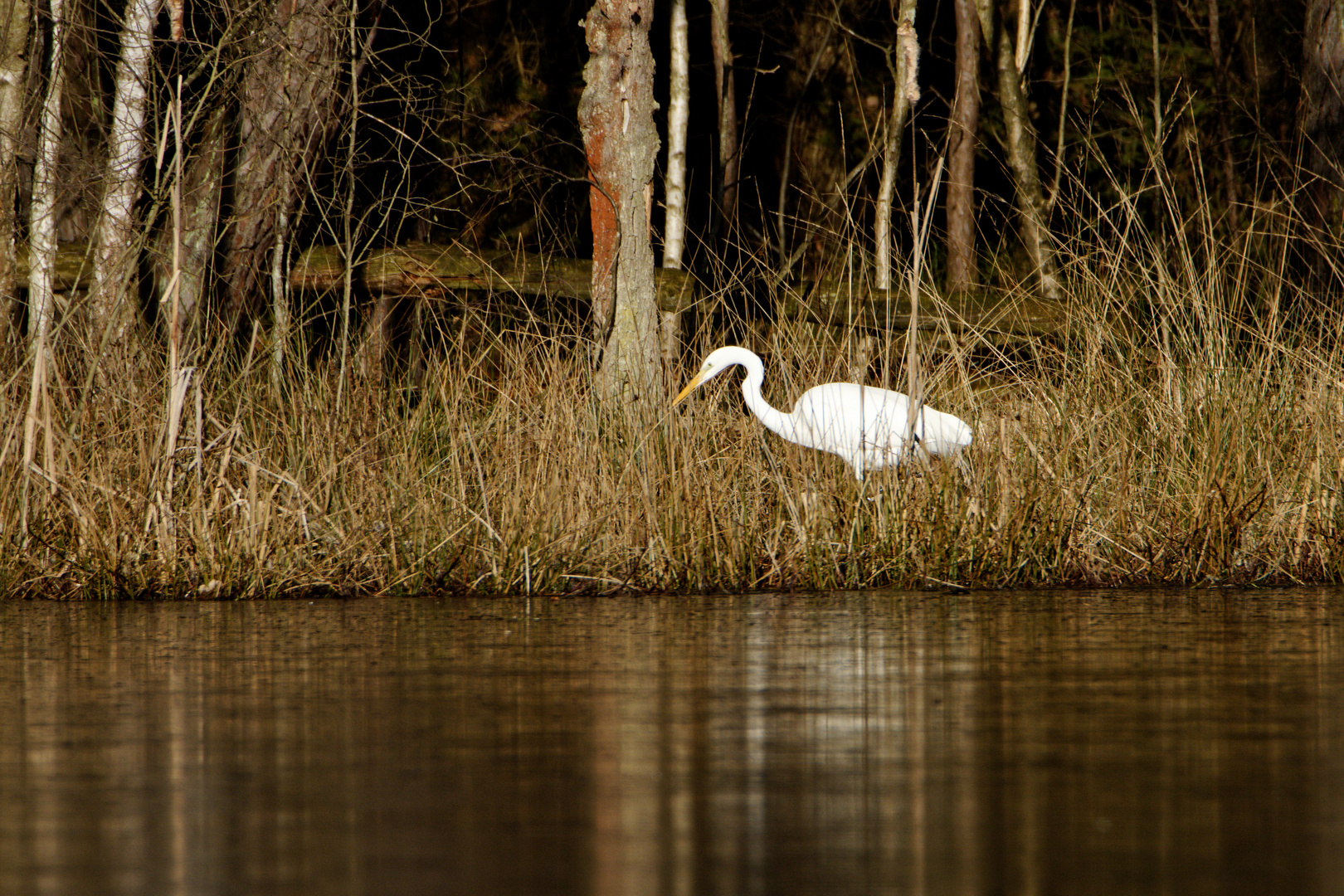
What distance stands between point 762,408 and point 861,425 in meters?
1.08

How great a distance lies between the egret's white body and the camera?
266 inches

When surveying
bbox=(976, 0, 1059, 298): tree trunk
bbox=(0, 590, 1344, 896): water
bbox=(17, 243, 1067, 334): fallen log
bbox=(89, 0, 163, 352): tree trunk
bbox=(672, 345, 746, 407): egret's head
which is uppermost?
bbox=(976, 0, 1059, 298): tree trunk

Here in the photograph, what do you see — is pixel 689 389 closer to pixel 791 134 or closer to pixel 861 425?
pixel 861 425

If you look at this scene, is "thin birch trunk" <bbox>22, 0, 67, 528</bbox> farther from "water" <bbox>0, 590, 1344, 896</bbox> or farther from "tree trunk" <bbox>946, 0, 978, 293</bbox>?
"tree trunk" <bbox>946, 0, 978, 293</bbox>

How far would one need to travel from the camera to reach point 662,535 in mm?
6492

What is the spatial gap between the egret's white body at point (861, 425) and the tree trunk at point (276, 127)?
3.47m

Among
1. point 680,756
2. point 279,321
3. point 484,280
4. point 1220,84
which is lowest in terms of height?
point 680,756

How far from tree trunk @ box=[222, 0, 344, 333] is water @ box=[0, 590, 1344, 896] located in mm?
4902

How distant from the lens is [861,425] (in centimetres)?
679

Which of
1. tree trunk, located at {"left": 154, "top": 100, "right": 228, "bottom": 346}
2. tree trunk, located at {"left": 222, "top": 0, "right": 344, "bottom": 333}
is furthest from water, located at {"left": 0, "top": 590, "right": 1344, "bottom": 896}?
tree trunk, located at {"left": 222, "top": 0, "right": 344, "bottom": 333}

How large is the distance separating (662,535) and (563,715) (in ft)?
8.86

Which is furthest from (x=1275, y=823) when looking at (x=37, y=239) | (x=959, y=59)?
(x=959, y=59)

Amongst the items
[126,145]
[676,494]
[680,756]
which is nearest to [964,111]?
[126,145]

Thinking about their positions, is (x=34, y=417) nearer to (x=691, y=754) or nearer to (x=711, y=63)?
(x=691, y=754)
